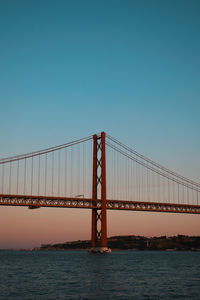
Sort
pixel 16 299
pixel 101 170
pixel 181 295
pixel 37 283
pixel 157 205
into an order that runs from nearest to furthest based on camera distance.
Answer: pixel 16 299, pixel 181 295, pixel 37 283, pixel 101 170, pixel 157 205

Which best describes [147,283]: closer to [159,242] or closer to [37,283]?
[37,283]

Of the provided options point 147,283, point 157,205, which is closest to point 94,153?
point 157,205

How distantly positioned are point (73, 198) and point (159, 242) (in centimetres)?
13589

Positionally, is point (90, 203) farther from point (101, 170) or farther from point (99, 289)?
point (99, 289)

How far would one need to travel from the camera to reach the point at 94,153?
72688mm

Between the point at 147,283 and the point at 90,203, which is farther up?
the point at 90,203

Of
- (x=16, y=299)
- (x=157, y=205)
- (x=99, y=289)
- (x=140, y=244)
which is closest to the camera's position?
(x=16, y=299)

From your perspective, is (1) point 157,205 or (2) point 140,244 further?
(2) point 140,244

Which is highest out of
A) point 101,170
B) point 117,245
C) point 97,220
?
point 101,170

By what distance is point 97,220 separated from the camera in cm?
7012

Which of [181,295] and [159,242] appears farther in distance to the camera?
[159,242]

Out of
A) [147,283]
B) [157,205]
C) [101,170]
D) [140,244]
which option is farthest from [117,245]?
[147,283]

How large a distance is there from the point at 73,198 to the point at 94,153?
29.3ft

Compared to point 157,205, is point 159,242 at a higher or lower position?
lower
